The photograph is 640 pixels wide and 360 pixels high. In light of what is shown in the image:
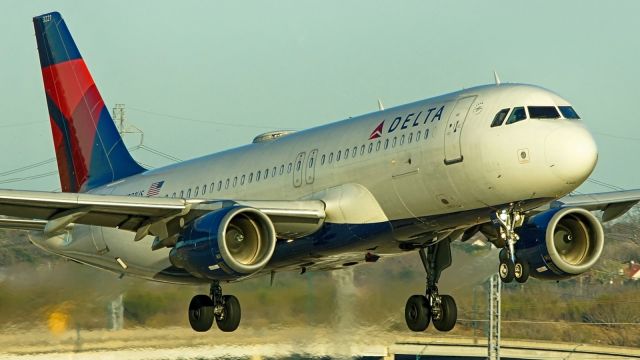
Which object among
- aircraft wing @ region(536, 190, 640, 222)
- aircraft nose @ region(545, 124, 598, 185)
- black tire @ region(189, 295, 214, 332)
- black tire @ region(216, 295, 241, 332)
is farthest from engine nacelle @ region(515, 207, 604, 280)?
black tire @ region(189, 295, 214, 332)

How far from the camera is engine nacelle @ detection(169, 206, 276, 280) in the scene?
2736 cm

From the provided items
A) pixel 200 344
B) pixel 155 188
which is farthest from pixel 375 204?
pixel 155 188

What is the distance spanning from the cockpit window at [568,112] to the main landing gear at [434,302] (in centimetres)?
598

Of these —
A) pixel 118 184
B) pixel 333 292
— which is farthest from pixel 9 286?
pixel 333 292

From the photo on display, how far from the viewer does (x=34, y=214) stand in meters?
29.0

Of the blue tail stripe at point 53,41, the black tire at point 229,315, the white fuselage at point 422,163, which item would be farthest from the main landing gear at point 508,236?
the blue tail stripe at point 53,41

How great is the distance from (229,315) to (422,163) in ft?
26.0

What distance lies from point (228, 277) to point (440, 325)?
6619 mm

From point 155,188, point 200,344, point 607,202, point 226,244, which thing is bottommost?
point 200,344

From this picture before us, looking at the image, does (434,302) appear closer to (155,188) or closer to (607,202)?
(607,202)

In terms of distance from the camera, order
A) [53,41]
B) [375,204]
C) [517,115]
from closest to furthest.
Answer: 1. [517,115]
2. [375,204]
3. [53,41]

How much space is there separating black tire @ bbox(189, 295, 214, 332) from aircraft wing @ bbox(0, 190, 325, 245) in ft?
11.9

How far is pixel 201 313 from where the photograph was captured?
32719 mm

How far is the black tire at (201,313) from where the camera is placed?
32.7 m
